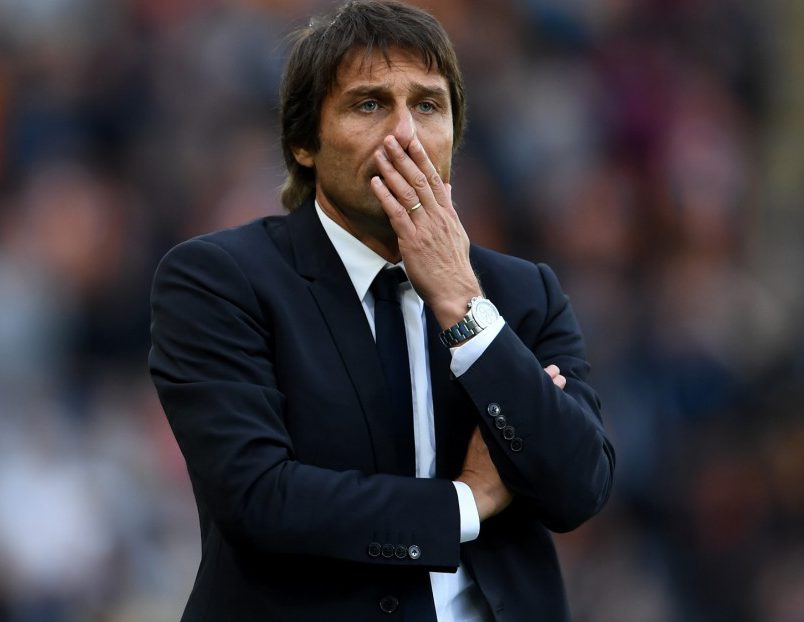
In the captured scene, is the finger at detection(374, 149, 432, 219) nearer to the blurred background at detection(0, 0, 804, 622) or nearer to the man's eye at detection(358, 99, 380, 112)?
the man's eye at detection(358, 99, 380, 112)

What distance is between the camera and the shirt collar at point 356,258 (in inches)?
106

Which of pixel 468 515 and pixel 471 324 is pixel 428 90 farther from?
pixel 468 515

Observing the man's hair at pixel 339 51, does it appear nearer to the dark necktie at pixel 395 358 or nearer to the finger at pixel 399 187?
Answer: the finger at pixel 399 187

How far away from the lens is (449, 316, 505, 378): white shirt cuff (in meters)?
2.46

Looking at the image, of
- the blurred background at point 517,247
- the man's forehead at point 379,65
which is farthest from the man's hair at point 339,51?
the blurred background at point 517,247

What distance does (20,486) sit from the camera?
17.6 ft

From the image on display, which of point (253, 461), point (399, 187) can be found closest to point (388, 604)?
point (253, 461)

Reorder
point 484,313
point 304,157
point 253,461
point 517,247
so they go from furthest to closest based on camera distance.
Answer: point 517,247 < point 304,157 < point 484,313 < point 253,461

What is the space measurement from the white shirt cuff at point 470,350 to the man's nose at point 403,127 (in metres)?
0.40

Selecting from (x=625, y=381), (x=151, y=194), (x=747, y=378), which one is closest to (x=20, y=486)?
(x=151, y=194)

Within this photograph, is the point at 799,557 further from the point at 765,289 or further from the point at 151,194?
the point at 151,194

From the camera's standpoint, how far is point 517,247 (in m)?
6.88

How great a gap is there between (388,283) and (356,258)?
0.27 ft

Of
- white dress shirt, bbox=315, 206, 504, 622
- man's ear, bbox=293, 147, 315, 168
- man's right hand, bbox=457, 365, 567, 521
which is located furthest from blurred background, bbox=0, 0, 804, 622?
man's right hand, bbox=457, 365, 567, 521
